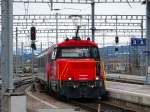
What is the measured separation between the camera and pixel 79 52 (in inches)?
1068

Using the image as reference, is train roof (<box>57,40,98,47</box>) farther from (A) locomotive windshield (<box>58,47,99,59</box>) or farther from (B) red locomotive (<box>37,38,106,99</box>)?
(B) red locomotive (<box>37,38,106,99</box>)

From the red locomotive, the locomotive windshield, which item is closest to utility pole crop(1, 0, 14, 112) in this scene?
the red locomotive

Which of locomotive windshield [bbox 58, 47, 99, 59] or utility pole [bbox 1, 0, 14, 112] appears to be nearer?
utility pole [bbox 1, 0, 14, 112]

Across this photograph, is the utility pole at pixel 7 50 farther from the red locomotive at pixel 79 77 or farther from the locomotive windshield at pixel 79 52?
the locomotive windshield at pixel 79 52

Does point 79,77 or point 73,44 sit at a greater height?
point 73,44

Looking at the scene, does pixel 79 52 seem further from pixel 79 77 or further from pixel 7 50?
pixel 7 50

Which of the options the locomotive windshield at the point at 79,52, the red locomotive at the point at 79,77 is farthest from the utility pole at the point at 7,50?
the locomotive windshield at the point at 79,52

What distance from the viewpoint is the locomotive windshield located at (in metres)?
27.0

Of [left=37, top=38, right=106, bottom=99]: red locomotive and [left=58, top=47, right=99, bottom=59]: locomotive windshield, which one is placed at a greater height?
[left=58, top=47, right=99, bottom=59]: locomotive windshield

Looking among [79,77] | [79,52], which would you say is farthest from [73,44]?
[79,77]

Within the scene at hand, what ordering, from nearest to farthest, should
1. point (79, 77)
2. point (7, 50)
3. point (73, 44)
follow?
point (7, 50), point (79, 77), point (73, 44)

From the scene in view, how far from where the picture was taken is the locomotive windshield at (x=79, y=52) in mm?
27047

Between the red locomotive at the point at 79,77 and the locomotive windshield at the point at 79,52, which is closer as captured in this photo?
the red locomotive at the point at 79,77

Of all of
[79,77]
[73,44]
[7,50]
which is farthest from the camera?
[73,44]
